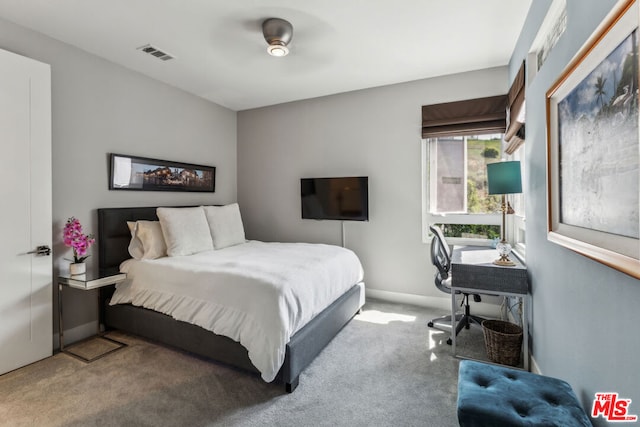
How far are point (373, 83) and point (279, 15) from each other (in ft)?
5.67

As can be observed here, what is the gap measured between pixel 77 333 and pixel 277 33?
3.34 m

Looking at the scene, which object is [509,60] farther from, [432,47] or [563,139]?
[563,139]

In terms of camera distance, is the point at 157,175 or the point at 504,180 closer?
the point at 504,180

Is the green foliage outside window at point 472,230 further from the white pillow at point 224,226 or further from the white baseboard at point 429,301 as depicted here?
the white pillow at point 224,226

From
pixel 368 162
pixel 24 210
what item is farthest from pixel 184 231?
pixel 368 162

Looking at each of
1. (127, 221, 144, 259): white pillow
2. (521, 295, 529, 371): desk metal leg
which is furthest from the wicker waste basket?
(127, 221, 144, 259): white pillow

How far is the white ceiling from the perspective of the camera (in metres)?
2.37

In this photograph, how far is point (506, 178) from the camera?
96.3 inches

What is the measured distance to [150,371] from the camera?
2.38 m

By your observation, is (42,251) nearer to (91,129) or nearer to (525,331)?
(91,129)

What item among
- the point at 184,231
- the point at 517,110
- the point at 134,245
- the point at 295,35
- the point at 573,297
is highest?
the point at 295,35

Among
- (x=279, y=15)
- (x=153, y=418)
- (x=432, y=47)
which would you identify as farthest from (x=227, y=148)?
(x=153, y=418)

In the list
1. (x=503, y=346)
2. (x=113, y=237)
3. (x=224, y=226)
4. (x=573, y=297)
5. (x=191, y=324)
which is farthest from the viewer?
(x=224, y=226)

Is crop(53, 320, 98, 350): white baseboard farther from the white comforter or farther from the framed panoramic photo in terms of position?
the framed panoramic photo
